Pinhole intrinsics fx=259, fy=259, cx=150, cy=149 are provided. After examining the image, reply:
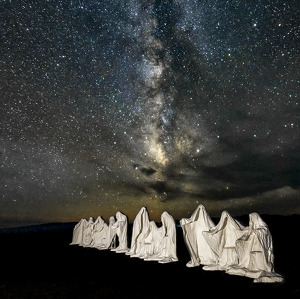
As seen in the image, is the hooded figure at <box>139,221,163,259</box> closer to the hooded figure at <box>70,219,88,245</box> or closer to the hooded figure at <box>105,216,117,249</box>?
the hooded figure at <box>105,216,117,249</box>

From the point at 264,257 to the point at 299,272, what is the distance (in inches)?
81.4

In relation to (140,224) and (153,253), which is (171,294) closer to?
(153,253)

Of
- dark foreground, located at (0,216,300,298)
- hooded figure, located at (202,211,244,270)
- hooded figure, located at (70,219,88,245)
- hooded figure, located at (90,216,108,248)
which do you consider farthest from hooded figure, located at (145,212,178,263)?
hooded figure, located at (70,219,88,245)

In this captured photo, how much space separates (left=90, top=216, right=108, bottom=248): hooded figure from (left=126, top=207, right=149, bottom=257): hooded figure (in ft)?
15.5

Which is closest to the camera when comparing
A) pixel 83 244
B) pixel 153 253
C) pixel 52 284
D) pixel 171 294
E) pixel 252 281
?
pixel 171 294

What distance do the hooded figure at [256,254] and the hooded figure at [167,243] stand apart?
12.1 ft

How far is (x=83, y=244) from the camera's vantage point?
2128 cm

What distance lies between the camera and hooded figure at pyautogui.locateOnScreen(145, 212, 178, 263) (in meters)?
12.3

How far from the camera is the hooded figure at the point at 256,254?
7.91 metres

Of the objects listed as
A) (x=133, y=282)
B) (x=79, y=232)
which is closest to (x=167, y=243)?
(x=133, y=282)

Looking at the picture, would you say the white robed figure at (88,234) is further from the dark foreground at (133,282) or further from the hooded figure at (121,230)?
the dark foreground at (133,282)

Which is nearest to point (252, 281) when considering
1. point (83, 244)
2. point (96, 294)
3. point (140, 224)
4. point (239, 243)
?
point (239, 243)

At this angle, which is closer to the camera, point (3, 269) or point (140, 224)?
point (3, 269)

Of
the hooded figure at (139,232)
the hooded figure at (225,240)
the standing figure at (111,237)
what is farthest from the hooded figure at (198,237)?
the standing figure at (111,237)
